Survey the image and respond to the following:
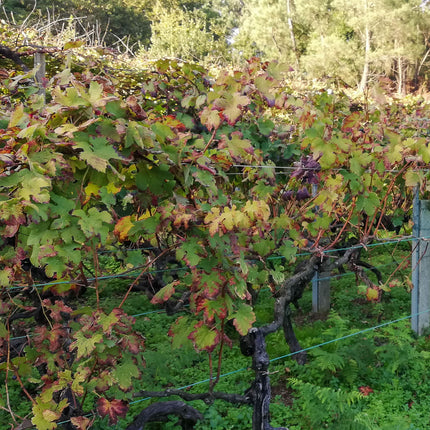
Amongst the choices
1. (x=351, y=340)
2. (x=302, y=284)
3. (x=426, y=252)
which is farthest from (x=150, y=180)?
(x=426, y=252)

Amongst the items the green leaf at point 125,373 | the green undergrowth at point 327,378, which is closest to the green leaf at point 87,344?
the green leaf at point 125,373

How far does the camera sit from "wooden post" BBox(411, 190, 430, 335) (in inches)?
159

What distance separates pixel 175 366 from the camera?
3689mm

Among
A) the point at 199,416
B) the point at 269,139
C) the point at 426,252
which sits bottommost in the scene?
the point at 199,416

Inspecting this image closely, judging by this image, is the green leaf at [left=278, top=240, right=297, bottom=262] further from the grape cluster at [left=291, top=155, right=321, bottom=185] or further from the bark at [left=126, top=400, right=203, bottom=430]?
the bark at [left=126, top=400, right=203, bottom=430]

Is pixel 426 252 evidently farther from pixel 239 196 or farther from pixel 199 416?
pixel 199 416

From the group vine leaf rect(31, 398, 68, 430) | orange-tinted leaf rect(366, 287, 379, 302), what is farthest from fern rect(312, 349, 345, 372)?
vine leaf rect(31, 398, 68, 430)

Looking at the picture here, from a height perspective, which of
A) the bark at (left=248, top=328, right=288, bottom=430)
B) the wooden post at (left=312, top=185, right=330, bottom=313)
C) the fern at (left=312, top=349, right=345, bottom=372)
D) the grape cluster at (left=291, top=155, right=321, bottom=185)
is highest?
the grape cluster at (left=291, top=155, right=321, bottom=185)

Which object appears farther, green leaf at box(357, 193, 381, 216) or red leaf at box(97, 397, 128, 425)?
green leaf at box(357, 193, 381, 216)

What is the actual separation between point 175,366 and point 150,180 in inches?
95.8

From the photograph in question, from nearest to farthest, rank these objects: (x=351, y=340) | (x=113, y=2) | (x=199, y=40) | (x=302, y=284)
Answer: (x=302, y=284) < (x=351, y=340) < (x=199, y=40) < (x=113, y=2)

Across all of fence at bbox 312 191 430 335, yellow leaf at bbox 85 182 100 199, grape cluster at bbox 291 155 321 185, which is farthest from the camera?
fence at bbox 312 191 430 335

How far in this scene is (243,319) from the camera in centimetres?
181

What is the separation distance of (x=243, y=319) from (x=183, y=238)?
1.31 ft
